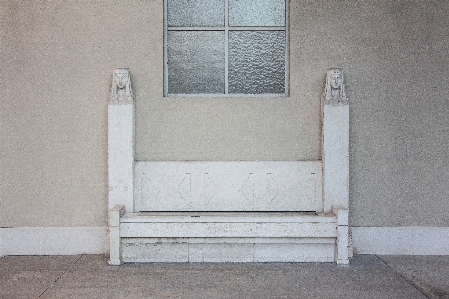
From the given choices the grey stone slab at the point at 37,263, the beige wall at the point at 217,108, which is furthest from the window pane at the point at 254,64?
the grey stone slab at the point at 37,263

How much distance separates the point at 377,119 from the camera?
5.50m

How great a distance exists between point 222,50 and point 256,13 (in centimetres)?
61

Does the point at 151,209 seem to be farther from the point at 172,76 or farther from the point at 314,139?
the point at 314,139

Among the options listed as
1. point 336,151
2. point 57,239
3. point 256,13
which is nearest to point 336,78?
point 336,151

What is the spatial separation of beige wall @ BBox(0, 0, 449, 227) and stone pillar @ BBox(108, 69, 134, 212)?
0.57ft

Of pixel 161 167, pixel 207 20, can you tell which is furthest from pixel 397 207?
pixel 207 20

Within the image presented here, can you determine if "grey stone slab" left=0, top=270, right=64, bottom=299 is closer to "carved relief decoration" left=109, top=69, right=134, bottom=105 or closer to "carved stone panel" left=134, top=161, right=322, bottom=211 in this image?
"carved stone panel" left=134, top=161, right=322, bottom=211

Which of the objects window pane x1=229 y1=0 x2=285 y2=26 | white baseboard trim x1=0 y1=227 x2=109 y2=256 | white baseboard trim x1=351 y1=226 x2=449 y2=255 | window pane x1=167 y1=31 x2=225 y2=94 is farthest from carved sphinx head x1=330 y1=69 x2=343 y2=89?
white baseboard trim x1=0 y1=227 x2=109 y2=256

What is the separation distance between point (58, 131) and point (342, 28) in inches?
139

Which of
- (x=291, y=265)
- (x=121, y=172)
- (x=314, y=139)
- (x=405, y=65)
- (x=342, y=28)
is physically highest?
(x=342, y=28)

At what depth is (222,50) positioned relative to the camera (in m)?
5.64

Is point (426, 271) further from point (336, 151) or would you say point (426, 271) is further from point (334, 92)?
point (334, 92)

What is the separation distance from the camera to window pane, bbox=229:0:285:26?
5645 millimetres

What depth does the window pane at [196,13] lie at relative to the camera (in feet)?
18.5
